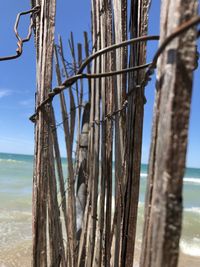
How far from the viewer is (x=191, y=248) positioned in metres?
5.62

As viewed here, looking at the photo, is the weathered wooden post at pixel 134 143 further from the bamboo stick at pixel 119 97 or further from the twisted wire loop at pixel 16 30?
the twisted wire loop at pixel 16 30

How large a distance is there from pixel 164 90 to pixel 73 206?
3.44 ft

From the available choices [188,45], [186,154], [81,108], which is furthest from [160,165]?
[81,108]

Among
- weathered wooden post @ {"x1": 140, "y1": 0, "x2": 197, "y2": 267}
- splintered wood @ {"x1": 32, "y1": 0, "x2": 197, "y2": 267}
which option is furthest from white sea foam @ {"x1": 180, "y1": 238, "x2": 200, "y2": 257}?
weathered wooden post @ {"x1": 140, "y1": 0, "x2": 197, "y2": 267}

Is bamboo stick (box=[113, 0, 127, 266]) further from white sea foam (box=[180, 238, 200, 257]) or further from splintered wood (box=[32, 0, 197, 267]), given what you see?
white sea foam (box=[180, 238, 200, 257])

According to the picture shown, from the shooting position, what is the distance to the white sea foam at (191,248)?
5.39 m

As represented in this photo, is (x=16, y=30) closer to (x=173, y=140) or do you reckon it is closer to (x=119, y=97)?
(x=119, y=97)

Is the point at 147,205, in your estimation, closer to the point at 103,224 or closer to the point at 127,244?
the point at 127,244

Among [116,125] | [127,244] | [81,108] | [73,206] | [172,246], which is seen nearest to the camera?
[172,246]

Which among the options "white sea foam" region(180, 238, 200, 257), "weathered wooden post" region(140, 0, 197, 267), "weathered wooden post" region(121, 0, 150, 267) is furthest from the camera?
"white sea foam" region(180, 238, 200, 257)

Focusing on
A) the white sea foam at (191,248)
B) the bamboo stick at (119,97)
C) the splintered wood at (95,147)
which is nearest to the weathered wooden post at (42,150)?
the splintered wood at (95,147)

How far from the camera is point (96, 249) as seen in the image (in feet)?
4.56

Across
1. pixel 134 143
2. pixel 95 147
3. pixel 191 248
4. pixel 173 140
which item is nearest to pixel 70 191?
pixel 95 147

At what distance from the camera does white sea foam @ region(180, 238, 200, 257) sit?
17.7 ft
